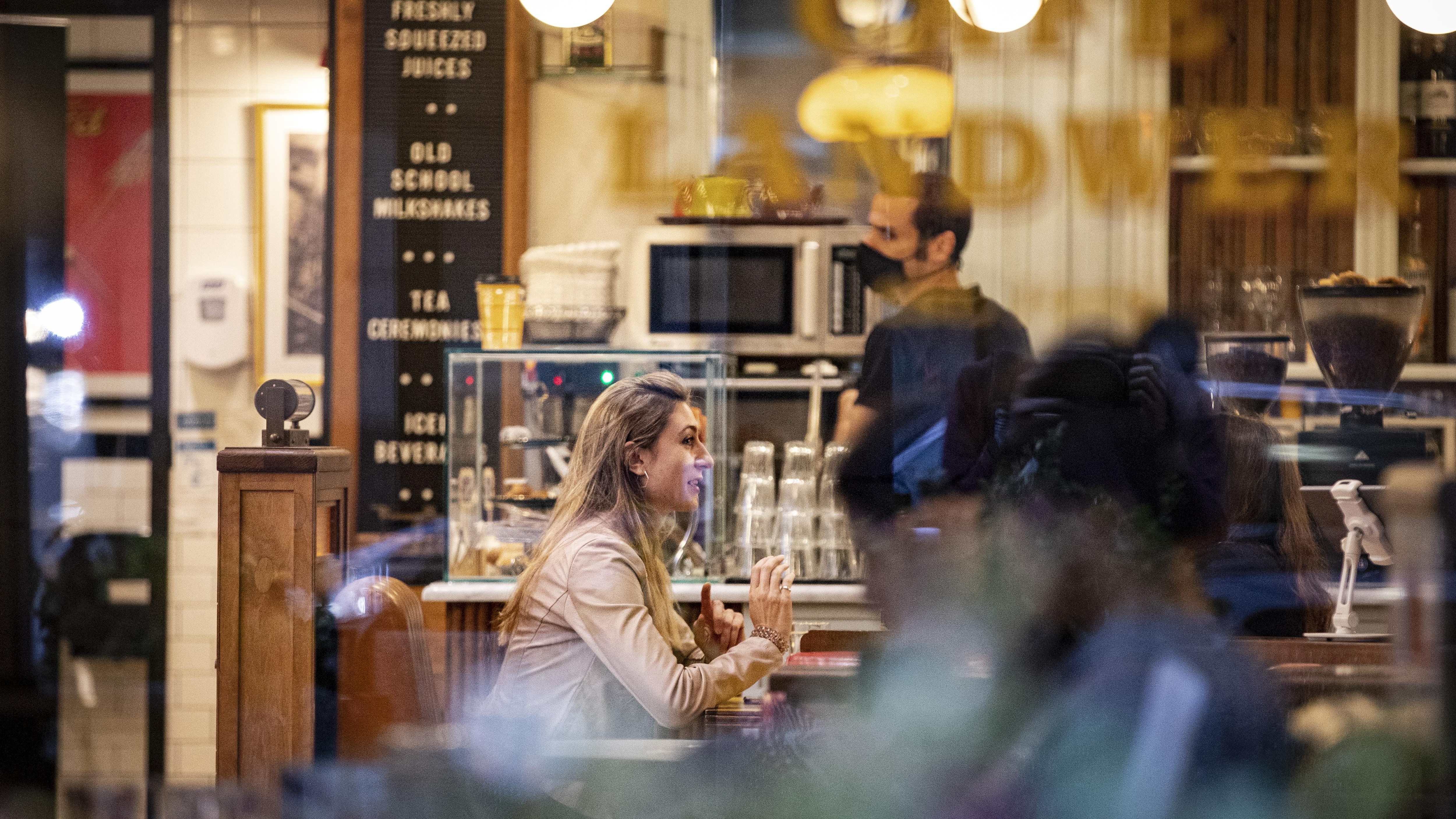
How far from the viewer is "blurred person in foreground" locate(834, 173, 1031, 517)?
2691mm

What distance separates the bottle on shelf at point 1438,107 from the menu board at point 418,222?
2.54m

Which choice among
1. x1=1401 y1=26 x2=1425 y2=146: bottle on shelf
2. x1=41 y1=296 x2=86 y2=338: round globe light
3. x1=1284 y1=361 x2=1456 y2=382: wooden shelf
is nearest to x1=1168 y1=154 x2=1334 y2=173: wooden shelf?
x1=1401 y1=26 x2=1425 y2=146: bottle on shelf

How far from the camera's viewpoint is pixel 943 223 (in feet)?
9.72

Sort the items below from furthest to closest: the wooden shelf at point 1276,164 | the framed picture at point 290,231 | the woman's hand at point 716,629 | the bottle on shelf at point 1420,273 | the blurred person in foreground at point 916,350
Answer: the framed picture at point 290,231
the wooden shelf at point 1276,164
the bottle on shelf at point 1420,273
the blurred person in foreground at point 916,350
the woman's hand at point 716,629

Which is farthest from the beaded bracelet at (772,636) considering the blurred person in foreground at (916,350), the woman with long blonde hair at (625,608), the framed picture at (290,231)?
the framed picture at (290,231)

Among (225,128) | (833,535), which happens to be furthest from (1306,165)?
(225,128)

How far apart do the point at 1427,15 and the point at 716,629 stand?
98.0 inches

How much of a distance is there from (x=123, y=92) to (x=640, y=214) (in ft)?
5.68

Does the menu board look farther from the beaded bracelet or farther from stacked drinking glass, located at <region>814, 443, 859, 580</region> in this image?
the beaded bracelet

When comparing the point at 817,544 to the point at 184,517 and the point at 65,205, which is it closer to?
the point at 184,517

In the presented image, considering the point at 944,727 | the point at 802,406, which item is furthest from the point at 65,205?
the point at 944,727

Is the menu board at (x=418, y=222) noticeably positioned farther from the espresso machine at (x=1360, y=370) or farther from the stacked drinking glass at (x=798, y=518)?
the espresso machine at (x=1360, y=370)

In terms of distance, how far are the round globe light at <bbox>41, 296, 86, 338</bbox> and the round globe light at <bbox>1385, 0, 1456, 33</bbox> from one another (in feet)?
12.2

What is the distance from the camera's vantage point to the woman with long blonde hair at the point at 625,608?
1774mm
